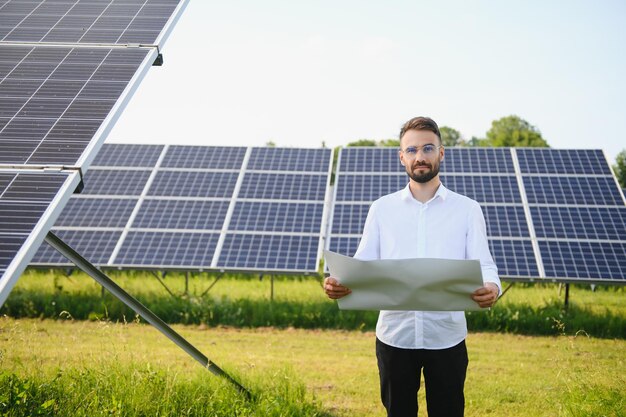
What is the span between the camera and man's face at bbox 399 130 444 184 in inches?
159

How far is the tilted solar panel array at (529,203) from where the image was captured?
12508 mm

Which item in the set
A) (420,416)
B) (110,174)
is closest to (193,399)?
(420,416)

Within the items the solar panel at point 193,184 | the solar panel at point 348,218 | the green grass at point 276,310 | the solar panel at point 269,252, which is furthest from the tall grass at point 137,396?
the solar panel at point 193,184

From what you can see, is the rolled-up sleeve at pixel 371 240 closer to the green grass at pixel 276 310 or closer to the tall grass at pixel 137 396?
the tall grass at pixel 137 396

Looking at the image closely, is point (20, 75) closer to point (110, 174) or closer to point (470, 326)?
point (470, 326)

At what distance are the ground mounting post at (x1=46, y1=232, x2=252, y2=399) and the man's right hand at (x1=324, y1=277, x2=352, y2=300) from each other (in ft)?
6.89

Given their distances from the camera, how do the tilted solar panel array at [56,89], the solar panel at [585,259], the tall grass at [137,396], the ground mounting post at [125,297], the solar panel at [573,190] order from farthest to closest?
1. the solar panel at [573,190]
2. the solar panel at [585,259]
3. the tall grass at [137,396]
4. the ground mounting post at [125,297]
5. the tilted solar panel array at [56,89]

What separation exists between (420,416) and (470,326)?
5.17 m

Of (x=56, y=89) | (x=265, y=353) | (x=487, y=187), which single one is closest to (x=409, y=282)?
(x=56, y=89)

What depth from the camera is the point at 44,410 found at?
563cm

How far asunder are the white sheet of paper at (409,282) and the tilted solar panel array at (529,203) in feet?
28.3

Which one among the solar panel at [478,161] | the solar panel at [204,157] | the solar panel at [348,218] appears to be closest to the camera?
the solar panel at [348,218]

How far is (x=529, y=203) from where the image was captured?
1426 cm

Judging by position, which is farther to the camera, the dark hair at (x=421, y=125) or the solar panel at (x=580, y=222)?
the solar panel at (x=580, y=222)
